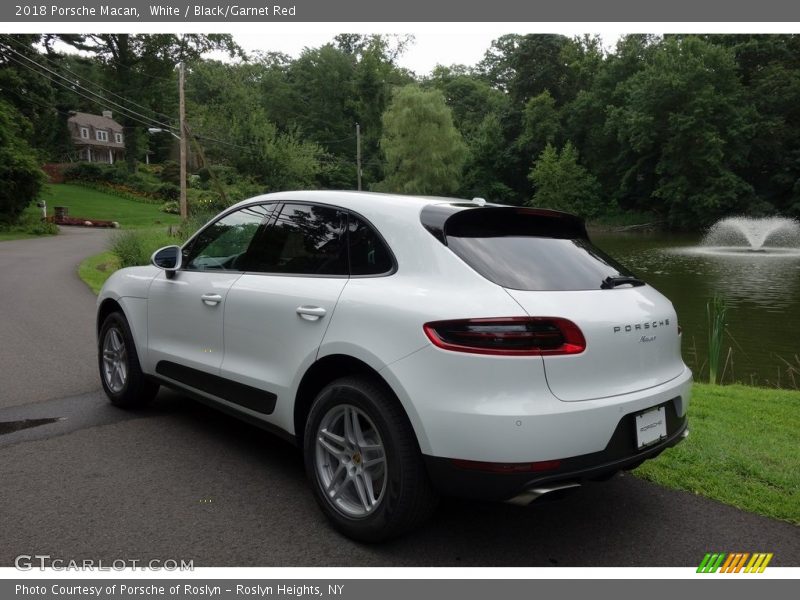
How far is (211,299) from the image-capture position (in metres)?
4.24

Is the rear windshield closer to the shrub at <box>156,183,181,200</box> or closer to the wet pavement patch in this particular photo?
the wet pavement patch

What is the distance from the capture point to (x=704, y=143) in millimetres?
50938

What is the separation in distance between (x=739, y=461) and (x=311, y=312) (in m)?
3.04

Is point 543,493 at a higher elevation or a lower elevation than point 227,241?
lower

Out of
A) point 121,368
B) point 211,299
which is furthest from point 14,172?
point 211,299

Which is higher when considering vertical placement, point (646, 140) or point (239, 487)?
point (646, 140)

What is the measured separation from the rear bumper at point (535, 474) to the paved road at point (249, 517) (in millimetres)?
479

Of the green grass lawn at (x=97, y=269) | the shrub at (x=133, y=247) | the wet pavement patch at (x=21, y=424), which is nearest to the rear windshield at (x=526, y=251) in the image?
the wet pavement patch at (x=21, y=424)

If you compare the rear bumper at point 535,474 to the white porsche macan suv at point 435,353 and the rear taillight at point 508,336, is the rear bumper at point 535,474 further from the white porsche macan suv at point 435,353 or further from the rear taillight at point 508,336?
the rear taillight at point 508,336

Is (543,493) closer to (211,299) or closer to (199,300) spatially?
(211,299)

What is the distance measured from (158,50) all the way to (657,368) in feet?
255

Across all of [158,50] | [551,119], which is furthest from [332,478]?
[158,50]

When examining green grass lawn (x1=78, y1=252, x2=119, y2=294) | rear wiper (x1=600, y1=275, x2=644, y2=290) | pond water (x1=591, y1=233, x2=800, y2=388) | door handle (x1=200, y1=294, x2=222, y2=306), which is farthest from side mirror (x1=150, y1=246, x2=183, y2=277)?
green grass lawn (x1=78, y1=252, x2=119, y2=294)

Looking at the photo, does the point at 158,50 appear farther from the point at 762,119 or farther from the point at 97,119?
the point at 762,119
